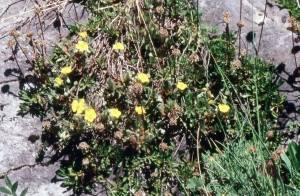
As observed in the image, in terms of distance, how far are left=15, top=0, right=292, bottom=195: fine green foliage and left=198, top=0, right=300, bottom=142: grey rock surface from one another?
12 cm

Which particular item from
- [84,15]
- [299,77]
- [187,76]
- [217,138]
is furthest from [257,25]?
[84,15]

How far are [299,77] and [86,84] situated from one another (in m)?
1.97

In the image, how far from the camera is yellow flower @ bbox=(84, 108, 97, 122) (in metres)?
3.98

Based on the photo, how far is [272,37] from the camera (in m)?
4.57

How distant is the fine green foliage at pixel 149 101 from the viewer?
3945 millimetres

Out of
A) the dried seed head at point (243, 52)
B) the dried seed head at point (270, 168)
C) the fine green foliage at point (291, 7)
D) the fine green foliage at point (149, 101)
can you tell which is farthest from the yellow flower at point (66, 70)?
the fine green foliage at point (291, 7)

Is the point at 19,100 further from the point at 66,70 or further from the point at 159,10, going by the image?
the point at 159,10

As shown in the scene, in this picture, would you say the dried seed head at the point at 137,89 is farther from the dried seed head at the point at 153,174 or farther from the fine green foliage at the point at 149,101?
the dried seed head at the point at 153,174

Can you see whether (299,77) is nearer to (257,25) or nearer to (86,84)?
(257,25)

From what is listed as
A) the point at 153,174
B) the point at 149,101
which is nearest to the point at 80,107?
the point at 149,101

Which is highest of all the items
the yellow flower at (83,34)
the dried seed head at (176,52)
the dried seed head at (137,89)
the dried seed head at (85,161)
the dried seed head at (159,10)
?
the dried seed head at (159,10)

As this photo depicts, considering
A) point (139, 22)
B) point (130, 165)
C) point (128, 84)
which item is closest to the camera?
A: point (130, 165)

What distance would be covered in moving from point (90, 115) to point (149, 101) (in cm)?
53

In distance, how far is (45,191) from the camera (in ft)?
13.1
